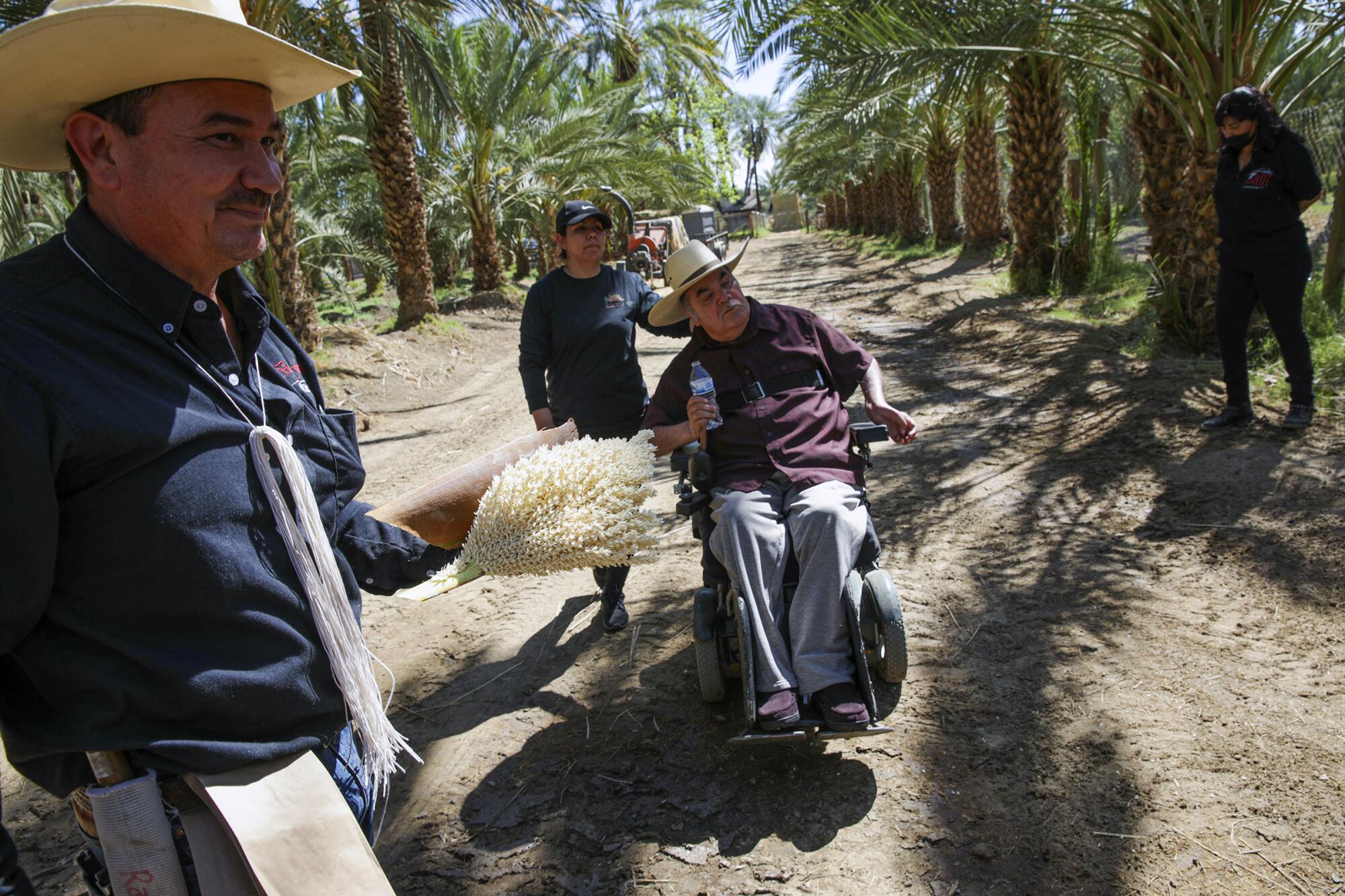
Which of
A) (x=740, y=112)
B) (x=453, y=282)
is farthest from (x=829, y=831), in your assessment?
(x=740, y=112)

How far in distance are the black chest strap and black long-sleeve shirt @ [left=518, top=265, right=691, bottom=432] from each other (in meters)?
0.74

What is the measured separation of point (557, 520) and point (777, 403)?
1770 millimetres

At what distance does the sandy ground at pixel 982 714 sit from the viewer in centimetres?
262

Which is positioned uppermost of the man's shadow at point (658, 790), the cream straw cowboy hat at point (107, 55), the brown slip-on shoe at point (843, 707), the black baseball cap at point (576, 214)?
the cream straw cowboy hat at point (107, 55)

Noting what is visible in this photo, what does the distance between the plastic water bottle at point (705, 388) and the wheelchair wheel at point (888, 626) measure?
0.87m

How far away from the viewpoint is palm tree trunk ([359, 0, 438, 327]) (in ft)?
43.6

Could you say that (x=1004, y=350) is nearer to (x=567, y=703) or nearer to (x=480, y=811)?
(x=567, y=703)

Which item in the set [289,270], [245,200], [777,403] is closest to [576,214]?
[777,403]

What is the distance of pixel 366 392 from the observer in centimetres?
1072

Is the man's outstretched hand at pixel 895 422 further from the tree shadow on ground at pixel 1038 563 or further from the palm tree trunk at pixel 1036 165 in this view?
the palm tree trunk at pixel 1036 165

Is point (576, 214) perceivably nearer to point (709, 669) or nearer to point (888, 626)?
point (709, 669)

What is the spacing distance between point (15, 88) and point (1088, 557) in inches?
180

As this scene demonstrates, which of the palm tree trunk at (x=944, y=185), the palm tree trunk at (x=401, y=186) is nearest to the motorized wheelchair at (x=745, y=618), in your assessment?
the palm tree trunk at (x=401, y=186)

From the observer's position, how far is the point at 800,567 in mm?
3170
